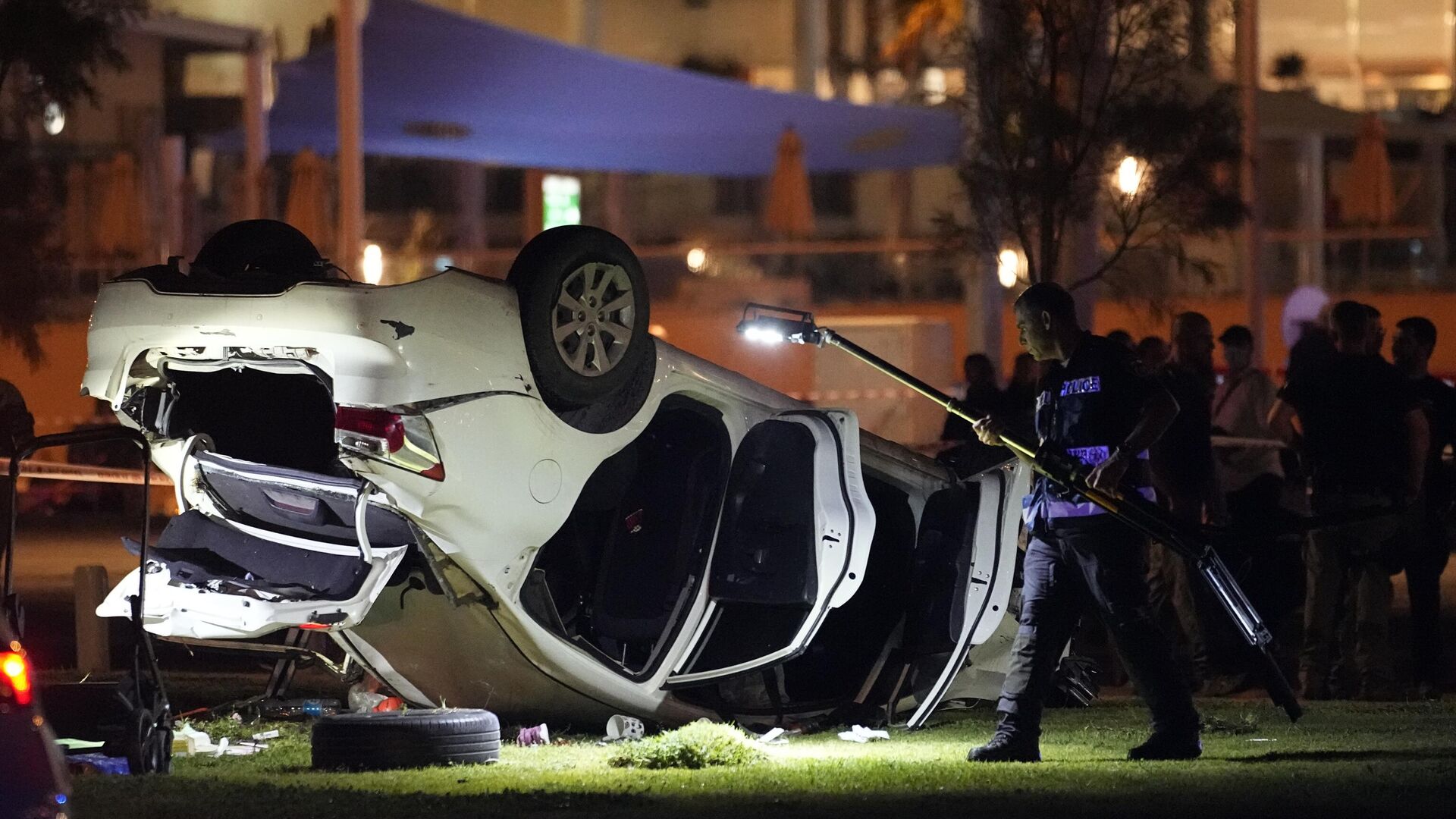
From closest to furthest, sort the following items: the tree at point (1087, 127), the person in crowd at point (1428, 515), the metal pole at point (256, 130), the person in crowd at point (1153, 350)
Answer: the person in crowd at point (1428, 515), the person in crowd at point (1153, 350), the tree at point (1087, 127), the metal pole at point (256, 130)

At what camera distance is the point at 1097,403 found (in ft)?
24.3

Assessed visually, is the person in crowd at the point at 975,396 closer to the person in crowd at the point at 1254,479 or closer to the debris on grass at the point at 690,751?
the person in crowd at the point at 1254,479

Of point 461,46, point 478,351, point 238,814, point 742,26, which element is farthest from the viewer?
point 742,26

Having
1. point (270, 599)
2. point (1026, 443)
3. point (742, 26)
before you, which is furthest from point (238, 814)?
point (742, 26)

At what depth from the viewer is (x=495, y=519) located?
7.16m

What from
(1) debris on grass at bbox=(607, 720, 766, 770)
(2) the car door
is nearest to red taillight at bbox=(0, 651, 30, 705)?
(1) debris on grass at bbox=(607, 720, 766, 770)

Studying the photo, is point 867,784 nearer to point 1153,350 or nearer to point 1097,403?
point 1097,403

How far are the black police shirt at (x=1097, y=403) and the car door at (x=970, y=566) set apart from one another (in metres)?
0.80

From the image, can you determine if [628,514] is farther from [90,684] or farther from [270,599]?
[90,684]

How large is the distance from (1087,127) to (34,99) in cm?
714

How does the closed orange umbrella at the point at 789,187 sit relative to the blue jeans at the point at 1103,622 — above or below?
above

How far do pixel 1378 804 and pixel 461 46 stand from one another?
1392cm

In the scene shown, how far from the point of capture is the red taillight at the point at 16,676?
451cm

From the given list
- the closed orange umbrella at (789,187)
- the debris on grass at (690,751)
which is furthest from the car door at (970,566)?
the closed orange umbrella at (789,187)
